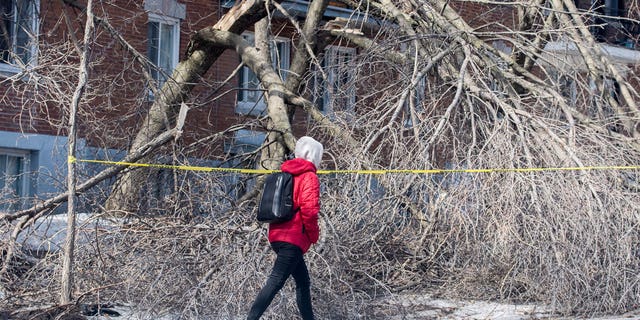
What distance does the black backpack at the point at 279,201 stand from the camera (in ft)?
21.6

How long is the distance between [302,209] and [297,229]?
153 mm

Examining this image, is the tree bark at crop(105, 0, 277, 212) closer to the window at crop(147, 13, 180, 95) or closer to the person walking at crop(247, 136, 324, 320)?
the person walking at crop(247, 136, 324, 320)

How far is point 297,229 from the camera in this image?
663 cm

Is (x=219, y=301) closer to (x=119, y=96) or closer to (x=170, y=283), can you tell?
(x=170, y=283)

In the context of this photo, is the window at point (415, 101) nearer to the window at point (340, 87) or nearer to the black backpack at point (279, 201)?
the window at point (340, 87)

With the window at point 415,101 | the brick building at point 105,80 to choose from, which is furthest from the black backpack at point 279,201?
the window at point 415,101

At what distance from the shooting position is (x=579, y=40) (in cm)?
1052

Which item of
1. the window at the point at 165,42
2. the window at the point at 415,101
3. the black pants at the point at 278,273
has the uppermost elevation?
the window at the point at 165,42

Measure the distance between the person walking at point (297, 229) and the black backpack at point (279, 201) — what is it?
44 millimetres

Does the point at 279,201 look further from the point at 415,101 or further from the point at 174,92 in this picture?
the point at 174,92

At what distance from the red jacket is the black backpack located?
0.14ft

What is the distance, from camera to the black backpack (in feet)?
21.6

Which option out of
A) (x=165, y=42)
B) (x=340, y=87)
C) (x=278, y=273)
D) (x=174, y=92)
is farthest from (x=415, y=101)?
(x=165, y=42)

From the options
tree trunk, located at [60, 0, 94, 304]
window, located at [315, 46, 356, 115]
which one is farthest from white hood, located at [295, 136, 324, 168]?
window, located at [315, 46, 356, 115]
